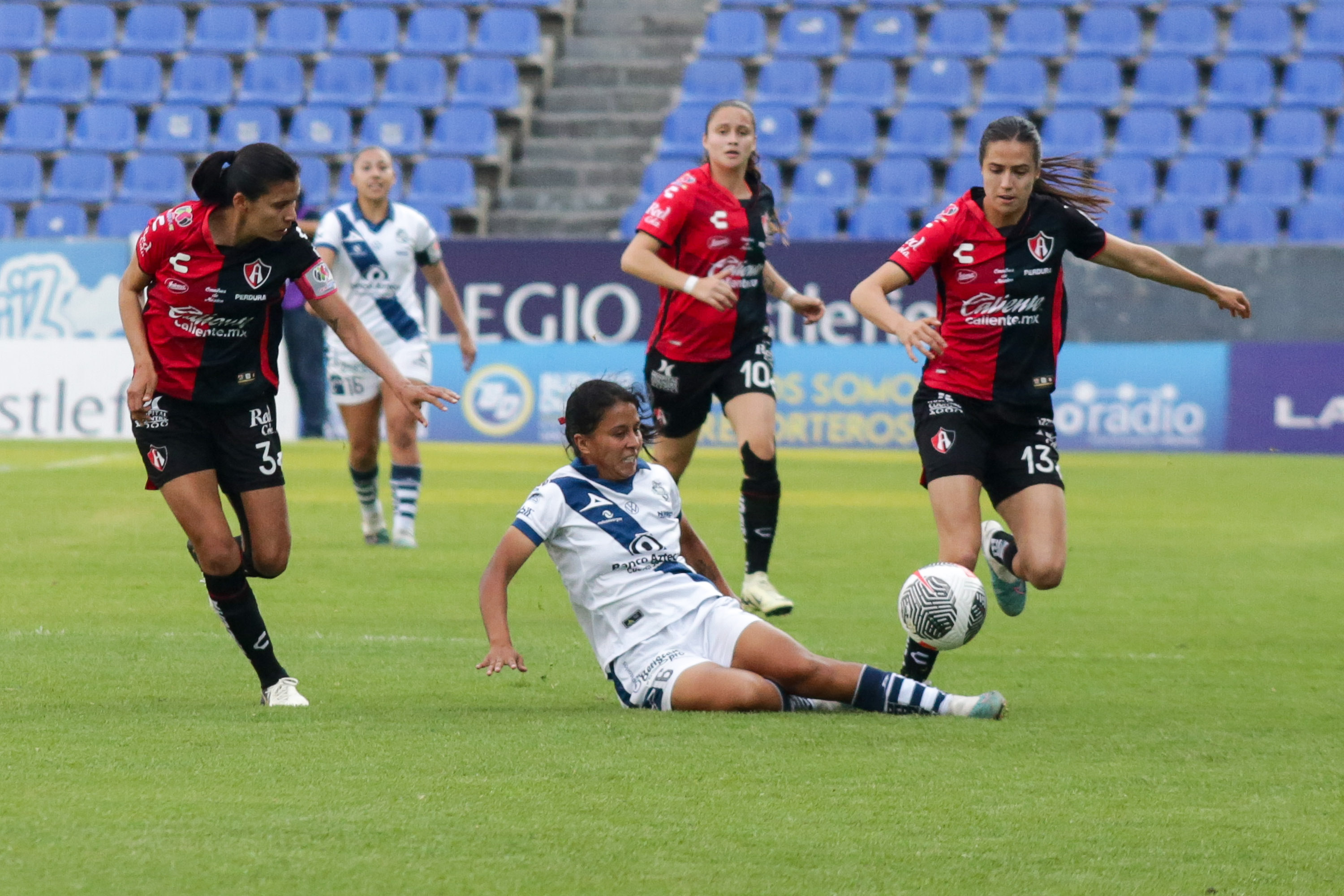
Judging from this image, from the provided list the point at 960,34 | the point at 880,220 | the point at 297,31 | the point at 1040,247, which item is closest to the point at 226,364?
the point at 1040,247

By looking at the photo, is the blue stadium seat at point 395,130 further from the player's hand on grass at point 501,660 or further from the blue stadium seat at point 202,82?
the player's hand on grass at point 501,660

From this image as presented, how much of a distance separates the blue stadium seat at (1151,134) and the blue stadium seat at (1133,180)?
15.3 inches

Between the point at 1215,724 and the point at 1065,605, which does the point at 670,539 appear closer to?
the point at 1215,724

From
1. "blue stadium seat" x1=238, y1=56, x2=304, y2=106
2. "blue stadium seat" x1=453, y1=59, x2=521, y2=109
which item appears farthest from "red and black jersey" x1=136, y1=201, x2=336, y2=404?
"blue stadium seat" x1=238, y1=56, x2=304, y2=106

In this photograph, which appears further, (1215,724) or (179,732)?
(1215,724)

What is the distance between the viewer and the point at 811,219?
2202cm

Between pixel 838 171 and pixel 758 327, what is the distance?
13585mm

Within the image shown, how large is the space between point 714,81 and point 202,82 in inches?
253

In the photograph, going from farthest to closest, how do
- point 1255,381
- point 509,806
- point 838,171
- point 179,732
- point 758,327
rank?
point 838,171, point 1255,381, point 758,327, point 179,732, point 509,806

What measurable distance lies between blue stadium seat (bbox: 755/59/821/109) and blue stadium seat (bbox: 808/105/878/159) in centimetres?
48

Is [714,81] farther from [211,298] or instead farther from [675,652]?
[675,652]

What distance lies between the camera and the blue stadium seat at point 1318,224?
21297mm

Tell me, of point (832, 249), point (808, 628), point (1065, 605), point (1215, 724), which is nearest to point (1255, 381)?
point (832, 249)

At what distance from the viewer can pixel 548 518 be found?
6086 millimetres
